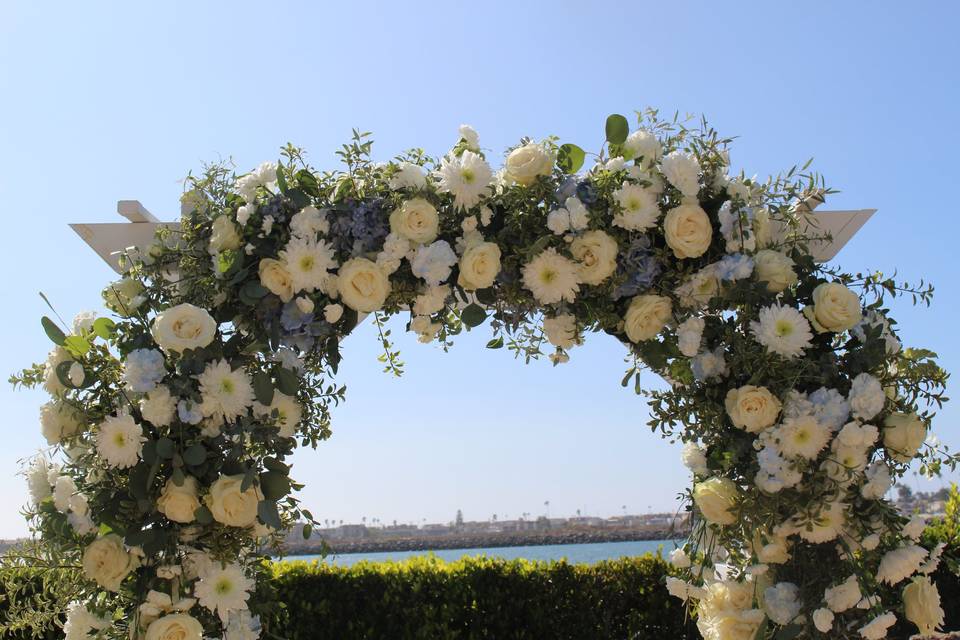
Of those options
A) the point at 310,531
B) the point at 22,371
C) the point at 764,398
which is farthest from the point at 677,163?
the point at 22,371

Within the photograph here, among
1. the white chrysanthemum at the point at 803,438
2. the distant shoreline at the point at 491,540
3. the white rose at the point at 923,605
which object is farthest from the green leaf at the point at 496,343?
the distant shoreline at the point at 491,540

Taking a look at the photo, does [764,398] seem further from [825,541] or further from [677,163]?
[677,163]

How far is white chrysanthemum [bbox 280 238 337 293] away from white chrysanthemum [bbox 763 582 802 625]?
1.60 meters

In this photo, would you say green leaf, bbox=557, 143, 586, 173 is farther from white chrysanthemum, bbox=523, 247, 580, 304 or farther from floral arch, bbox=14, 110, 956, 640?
white chrysanthemum, bbox=523, 247, 580, 304

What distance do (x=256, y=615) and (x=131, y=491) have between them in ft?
1.84

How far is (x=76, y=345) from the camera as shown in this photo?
2.46m

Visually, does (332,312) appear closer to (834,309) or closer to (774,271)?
(774,271)

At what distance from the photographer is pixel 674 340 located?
2.58 m

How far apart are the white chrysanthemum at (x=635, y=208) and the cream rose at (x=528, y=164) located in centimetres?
23

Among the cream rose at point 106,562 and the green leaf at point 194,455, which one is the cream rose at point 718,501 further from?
the cream rose at point 106,562

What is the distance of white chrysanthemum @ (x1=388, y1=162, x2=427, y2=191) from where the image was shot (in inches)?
99.9

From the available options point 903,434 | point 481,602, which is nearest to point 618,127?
point 903,434

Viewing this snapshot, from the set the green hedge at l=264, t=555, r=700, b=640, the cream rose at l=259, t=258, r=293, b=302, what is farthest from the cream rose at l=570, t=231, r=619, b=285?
the green hedge at l=264, t=555, r=700, b=640

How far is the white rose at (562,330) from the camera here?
2.61 m
